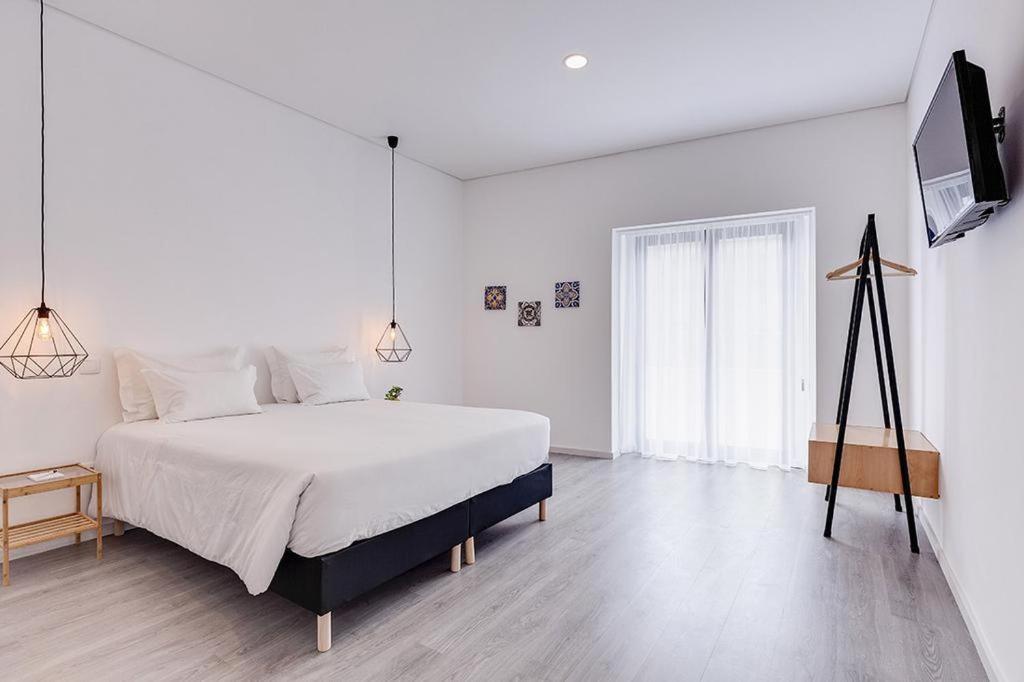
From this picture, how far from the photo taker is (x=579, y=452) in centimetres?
549

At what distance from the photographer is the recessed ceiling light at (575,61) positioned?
3480 mm

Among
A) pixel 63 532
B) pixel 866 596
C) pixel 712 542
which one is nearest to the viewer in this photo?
pixel 866 596

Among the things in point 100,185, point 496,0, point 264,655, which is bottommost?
point 264,655

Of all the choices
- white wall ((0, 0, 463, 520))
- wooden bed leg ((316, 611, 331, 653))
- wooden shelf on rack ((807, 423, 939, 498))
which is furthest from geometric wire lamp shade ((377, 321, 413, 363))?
wooden shelf on rack ((807, 423, 939, 498))

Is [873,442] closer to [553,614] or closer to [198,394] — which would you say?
[553,614]

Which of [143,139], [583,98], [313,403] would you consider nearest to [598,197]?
[583,98]

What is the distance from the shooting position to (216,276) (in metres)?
3.80

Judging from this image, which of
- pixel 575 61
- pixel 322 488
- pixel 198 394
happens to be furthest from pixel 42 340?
pixel 575 61

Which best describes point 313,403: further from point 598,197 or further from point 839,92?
point 839,92

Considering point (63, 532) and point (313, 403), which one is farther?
point (313, 403)

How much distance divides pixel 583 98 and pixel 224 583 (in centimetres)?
380

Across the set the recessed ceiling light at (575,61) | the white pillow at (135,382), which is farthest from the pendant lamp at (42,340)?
the recessed ceiling light at (575,61)

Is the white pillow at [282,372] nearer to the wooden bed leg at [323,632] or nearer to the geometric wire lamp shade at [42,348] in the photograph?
the geometric wire lamp shade at [42,348]

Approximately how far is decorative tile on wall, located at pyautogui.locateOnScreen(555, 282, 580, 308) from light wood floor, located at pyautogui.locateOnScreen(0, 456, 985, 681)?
264 centimetres
